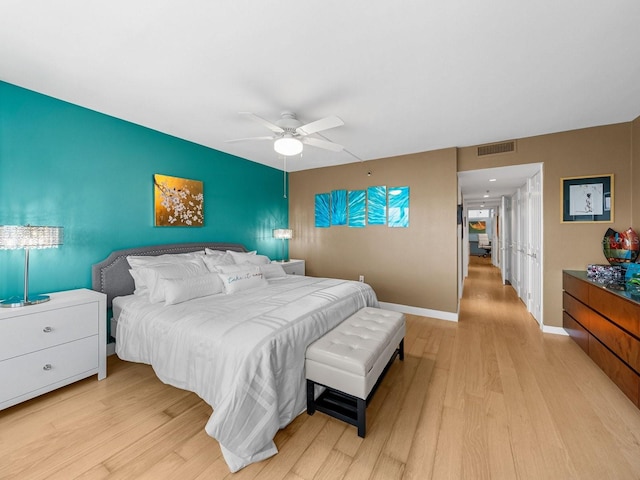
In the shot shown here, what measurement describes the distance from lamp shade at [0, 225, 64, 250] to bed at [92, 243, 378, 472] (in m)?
0.65

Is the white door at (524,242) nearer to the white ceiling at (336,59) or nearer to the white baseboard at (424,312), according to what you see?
the white baseboard at (424,312)

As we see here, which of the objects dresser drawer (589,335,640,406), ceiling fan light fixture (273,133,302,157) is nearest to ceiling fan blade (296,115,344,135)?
ceiling fan light fixture (273,133,302,157)

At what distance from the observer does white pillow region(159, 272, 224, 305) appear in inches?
97.0

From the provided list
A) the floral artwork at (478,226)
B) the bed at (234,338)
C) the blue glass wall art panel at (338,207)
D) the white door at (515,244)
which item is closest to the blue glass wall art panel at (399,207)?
the blue glass wall art panel at (338,207)

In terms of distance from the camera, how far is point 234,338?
5.66 ft

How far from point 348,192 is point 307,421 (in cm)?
374

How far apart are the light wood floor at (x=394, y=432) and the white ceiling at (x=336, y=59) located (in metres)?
2.59

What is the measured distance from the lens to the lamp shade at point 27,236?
1920 mm

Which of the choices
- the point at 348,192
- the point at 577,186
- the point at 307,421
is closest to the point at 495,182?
the point at 577,186

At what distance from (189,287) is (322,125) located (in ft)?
6.56

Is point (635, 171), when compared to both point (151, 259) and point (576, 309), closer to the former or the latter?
point (576, 309)

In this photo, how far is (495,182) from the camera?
4.68 m

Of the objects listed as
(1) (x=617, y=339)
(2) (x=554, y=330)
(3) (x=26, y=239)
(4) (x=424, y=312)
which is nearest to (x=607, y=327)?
(1) (x=617, y=339)

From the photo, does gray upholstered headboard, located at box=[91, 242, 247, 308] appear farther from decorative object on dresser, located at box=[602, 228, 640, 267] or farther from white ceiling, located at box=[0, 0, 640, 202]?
decorative object on dresser, located at box=[602, 228, 640, 267]
